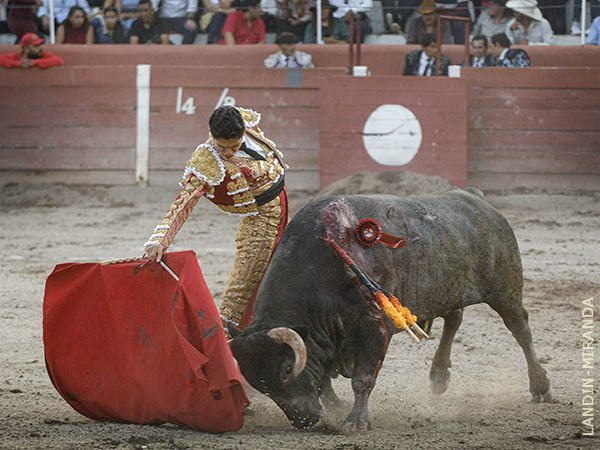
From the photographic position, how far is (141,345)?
3457 millimetres

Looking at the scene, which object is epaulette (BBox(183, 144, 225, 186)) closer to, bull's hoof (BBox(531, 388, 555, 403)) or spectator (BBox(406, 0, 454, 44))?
bull's hoof (BBox(531, 388, 555, 403))

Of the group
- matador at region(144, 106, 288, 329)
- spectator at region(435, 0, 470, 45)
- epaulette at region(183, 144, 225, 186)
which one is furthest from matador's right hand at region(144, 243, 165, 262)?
spectator at region(435, 0, 470, 45)

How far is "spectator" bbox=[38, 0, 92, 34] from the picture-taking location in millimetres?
9922

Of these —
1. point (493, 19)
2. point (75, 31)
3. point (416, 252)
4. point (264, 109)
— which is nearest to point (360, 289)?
point (416, 252)

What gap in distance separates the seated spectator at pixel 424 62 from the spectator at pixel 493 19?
459 millimetres

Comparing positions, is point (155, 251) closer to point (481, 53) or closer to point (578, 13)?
point (481, 53)

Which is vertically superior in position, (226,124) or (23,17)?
(23,17)

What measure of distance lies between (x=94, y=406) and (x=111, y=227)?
4692 millimetres

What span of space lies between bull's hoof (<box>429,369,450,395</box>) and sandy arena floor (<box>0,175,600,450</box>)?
0.12 feet

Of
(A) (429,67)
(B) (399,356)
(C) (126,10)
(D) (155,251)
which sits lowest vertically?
(B) (399,356)

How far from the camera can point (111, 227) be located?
8.05 meters

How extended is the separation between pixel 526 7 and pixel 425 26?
922 mm

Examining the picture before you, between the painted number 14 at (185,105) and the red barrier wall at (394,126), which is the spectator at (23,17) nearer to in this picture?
the painted number 14 at (185,105)

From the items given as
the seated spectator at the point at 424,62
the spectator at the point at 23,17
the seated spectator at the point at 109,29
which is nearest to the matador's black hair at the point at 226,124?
the seated spectator at the point at 424,62
